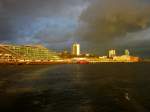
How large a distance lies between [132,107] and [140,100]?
4497 millimetres

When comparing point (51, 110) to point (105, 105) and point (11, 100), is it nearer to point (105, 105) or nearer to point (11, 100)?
point (105, 105)

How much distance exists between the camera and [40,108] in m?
26.1

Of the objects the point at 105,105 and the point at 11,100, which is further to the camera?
the point at 11,100

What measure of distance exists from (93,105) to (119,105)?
2.49 m

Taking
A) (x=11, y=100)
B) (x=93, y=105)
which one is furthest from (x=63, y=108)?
(x=11, y=100)

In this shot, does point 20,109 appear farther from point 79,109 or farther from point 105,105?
point 105,105

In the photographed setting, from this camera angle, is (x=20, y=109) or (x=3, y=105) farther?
(x=3, y=105)

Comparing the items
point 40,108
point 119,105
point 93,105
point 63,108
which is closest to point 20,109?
point 40,108

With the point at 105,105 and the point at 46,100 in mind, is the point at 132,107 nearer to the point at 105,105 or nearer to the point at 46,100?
the point at 105,105

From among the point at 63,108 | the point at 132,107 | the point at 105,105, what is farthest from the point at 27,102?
the point at 132,107

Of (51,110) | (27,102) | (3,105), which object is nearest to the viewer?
(51,110)

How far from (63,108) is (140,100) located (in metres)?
9.39

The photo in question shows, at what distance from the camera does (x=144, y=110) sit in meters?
25.1

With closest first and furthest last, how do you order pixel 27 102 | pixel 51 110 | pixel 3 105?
pixel 51 110
pixel 3 105
pixel 27 102
